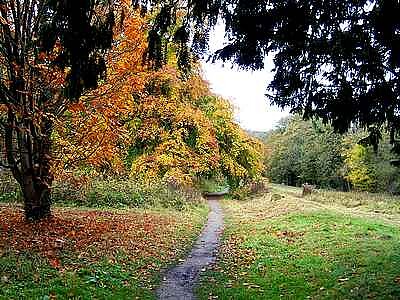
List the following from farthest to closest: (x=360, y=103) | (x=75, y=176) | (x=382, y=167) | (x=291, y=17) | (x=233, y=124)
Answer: (x=382, y=167)
(x=233, y=124)
(x=75, y=176)
(x=360, y=103)
(x=291, y=17)

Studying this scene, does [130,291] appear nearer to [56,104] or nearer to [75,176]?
[56,104]

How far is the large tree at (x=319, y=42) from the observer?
7.32 metres

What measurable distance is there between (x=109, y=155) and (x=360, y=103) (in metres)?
9.20

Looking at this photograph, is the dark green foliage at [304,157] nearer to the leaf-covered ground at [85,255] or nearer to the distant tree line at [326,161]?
the distant tree line at [326,161]

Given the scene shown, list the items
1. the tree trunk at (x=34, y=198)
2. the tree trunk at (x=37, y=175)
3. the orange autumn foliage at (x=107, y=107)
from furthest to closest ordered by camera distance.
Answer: the orange autumn foliage at (x=107, y=107)
the tree trunk at (x=34, y=198)
the tree trunk at (x=37, y=175)

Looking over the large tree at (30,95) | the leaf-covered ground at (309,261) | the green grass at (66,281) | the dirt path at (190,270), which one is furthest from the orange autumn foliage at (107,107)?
the leaf-covered ground at (309,261)

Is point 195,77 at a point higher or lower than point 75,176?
higher

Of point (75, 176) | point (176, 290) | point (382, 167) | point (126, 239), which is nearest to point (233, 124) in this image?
point (382, 167)

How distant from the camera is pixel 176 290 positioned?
9891 millimetres

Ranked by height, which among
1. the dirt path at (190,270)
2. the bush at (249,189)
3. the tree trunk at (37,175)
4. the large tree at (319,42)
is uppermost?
the large tree at (319,42)

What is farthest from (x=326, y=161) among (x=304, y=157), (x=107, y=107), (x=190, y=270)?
(x=190, y=270)

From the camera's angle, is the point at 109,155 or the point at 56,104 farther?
the point at 109,155

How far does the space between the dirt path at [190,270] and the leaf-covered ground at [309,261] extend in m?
0.30

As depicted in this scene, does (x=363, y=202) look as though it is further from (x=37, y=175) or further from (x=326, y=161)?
(x=326, y=161)
